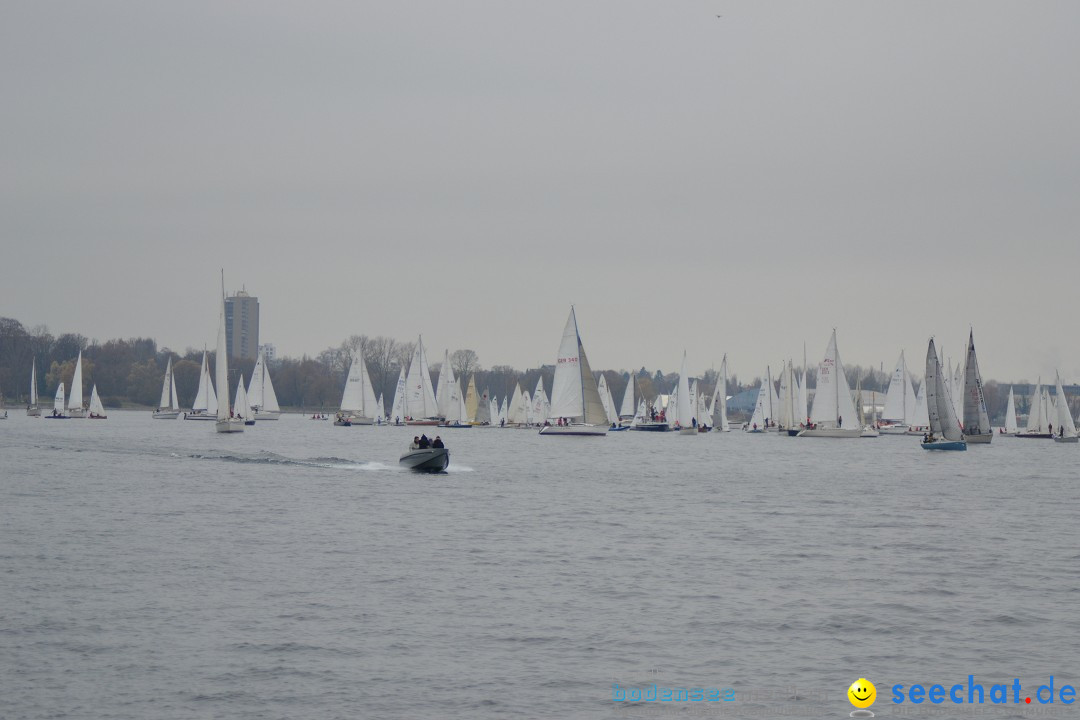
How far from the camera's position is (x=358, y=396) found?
427ft

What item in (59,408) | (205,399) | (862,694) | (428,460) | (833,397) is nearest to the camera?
(862,694)

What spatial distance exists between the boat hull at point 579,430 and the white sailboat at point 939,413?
22.8 metres

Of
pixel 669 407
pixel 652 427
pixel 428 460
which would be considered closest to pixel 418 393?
pixel 652 427

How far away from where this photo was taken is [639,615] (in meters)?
21.7

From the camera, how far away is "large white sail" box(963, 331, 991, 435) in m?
86.6

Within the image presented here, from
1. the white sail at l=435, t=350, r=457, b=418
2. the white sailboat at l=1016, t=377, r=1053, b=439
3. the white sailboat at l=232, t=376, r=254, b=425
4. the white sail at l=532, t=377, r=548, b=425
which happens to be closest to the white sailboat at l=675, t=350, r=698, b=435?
the white sail at l=532, t=377, r=548, b=425

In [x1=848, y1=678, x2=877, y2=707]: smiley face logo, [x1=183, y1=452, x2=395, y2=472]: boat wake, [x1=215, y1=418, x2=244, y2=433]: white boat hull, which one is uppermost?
[x1=215, y1=418, x2=244, y2=433]: white boat hull

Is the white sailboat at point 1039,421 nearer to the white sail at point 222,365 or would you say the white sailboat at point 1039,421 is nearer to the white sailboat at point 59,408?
the white sail at point 222,365

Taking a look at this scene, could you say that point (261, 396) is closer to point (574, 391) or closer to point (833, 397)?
point (574, 391)

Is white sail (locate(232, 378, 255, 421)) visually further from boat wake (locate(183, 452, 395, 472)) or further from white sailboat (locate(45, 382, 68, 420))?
boat wake (locate(183, 452, 395, 472))

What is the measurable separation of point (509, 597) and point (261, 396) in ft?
384

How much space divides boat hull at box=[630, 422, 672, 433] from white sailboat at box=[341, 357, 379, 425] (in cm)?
2746

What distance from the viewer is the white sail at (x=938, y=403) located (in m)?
78.5

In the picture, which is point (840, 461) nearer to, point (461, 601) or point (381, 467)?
→ point (381, 467)
